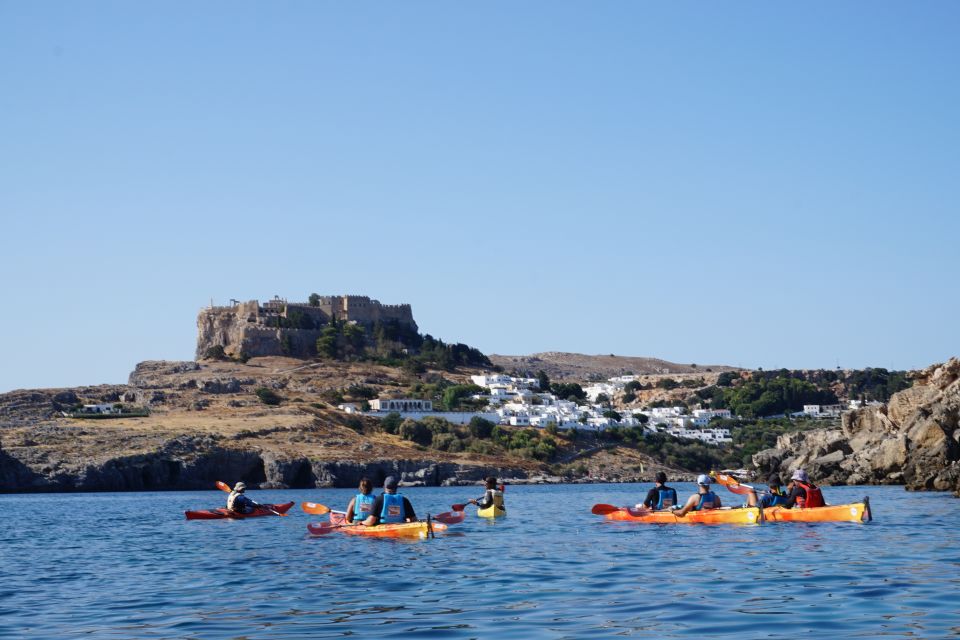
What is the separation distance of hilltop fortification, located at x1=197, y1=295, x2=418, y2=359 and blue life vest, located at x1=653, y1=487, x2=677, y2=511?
119 m

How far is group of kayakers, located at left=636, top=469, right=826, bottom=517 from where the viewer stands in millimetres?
31297

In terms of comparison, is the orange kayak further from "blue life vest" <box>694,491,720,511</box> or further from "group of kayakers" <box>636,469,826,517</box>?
"blue life vest" <box>694,491,720,511</box>

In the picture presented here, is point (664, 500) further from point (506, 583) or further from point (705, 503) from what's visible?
point (506, 583)

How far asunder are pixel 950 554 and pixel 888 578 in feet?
13.3

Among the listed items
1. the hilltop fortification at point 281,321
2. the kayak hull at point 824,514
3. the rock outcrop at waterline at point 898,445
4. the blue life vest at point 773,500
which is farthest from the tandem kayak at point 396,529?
the hilltop fortification at point 281,321

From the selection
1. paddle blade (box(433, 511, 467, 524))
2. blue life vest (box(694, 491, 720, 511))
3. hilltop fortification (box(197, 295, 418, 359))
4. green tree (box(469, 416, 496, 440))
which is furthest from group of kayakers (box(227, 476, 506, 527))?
hilltop fortification (box(197, 295, 418, 359))

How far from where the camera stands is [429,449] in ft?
349

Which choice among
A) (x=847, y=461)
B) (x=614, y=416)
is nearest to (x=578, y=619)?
(x=847, y=461)

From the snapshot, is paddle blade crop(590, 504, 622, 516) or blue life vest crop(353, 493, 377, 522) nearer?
blue life vest crop(353, 493, 377, 522)

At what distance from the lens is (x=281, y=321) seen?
6127 inches

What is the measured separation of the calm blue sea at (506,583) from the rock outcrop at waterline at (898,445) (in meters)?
19.5

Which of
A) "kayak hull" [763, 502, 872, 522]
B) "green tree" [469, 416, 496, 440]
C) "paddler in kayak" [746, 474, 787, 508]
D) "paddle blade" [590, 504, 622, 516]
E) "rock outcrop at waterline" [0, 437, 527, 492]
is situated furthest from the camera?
"green tree" [469, 416, 496, 440]

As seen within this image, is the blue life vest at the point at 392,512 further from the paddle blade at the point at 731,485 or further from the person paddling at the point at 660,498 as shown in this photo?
the paddle blade at the point at 731,485

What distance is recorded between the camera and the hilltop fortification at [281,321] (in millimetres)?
149875
